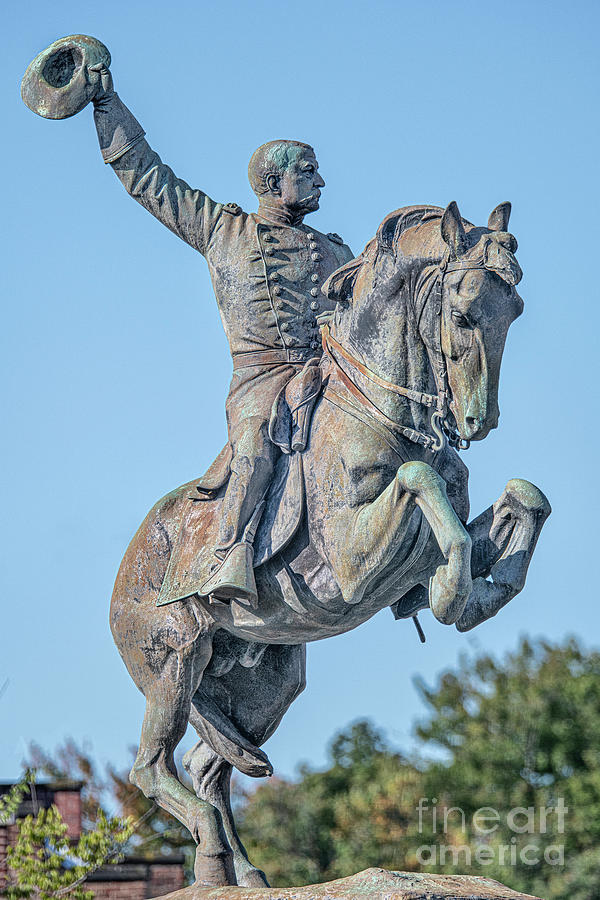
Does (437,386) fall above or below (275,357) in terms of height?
below

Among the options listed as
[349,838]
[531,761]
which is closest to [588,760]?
[531,761]

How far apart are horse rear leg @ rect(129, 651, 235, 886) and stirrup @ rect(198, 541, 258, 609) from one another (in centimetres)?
75

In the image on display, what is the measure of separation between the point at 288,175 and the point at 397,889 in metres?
4.07

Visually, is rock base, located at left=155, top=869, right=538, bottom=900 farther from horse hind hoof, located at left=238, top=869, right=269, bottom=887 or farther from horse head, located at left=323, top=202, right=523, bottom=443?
horse head, located at left=323, top=202, right=523, bottom=443

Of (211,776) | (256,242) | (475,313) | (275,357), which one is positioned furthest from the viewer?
(211,776)

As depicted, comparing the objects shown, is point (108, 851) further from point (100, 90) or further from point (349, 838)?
point (349, 838)

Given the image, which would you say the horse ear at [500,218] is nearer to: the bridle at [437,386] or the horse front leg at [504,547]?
the bridle at [437,386]

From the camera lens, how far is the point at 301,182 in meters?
9.16

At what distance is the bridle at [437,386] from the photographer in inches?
307

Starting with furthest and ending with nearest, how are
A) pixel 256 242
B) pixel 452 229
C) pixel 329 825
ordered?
pixel 329 825
pixel 256 242
pixel 452 229

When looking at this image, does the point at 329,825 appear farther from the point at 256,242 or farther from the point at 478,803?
the point at 256,242

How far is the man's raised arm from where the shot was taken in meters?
9.34

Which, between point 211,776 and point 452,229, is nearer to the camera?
point 452,229

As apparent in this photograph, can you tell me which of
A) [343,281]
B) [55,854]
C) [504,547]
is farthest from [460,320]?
[55,854]
